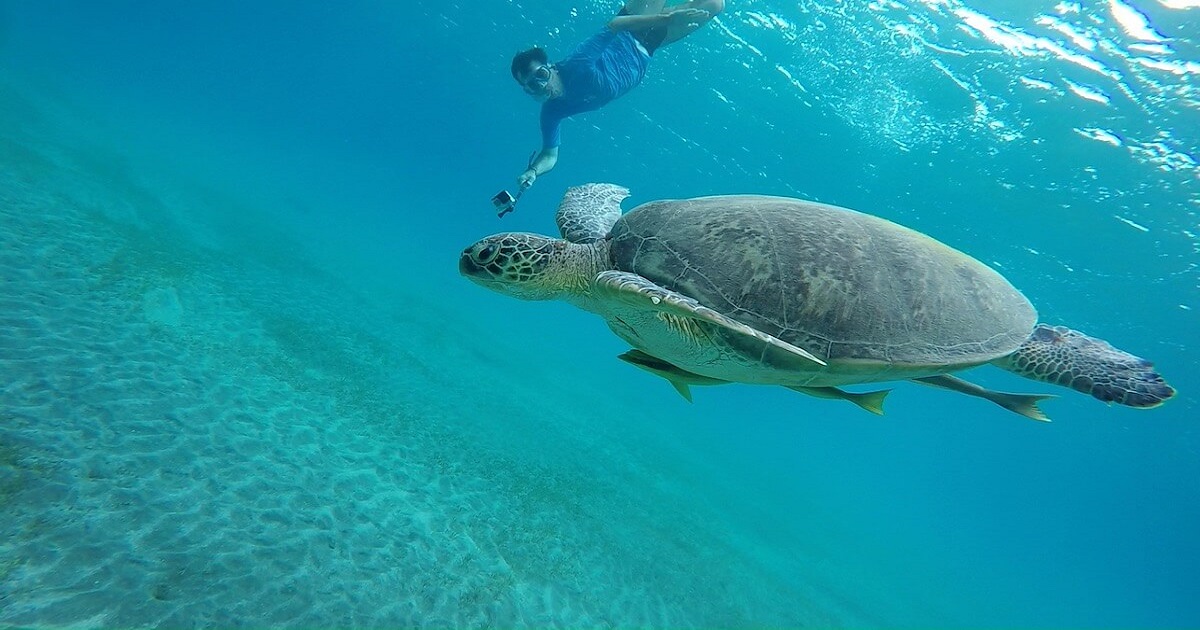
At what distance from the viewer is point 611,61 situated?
10.3 metres

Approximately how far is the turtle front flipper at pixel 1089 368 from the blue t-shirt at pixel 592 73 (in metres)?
8.15

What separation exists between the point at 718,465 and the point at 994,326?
20.2 m

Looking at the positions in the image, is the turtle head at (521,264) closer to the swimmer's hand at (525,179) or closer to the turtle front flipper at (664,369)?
the turtle front flipper at (664,369)

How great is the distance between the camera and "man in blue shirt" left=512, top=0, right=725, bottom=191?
9336mm

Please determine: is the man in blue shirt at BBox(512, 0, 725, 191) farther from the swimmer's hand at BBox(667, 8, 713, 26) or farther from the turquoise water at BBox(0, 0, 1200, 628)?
the turquoise water at BBox(0, 0, 1200, 628)

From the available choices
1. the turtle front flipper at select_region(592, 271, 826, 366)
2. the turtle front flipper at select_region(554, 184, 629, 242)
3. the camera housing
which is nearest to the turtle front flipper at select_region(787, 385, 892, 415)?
the turtle front flipper at select_region(592, 271, 826, 366)

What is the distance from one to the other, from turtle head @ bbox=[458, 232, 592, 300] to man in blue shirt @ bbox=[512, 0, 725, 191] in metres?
6.25

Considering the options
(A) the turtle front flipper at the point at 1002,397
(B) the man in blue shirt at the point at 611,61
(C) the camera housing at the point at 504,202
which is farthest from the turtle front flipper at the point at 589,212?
(B) the man in blue shirt at the point at 611,61

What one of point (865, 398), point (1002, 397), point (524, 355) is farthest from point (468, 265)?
point (524, 355)

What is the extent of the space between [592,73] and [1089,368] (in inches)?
364

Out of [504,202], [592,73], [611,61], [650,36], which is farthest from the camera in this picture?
[611,61]

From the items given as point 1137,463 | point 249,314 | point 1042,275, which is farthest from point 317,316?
point 1137,463

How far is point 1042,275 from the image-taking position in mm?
17734

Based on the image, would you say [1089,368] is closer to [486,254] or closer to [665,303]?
[665,303]
